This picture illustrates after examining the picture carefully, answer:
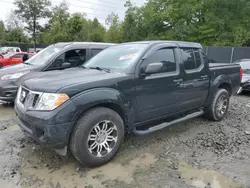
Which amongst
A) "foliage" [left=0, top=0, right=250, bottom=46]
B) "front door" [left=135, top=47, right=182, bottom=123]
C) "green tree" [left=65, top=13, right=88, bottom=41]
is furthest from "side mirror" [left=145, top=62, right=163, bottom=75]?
"green tree" [left=65, top=13, right=88, bottom=41]

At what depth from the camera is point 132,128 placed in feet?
11.1

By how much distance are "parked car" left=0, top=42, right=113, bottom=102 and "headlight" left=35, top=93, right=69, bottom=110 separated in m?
2.49

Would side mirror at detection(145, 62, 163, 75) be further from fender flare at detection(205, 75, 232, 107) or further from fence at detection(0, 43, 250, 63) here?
fence at detection(0, 43, 250, 63)

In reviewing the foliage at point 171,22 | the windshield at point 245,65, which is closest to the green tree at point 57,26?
the foliage at point 171,22

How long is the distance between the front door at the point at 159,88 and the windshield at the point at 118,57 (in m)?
0.23

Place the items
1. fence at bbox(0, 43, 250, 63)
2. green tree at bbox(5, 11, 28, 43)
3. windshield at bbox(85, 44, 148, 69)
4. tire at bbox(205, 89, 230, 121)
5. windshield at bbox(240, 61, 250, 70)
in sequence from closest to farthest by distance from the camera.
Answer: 1. windshield at bbox(85, 44, 148, 69)
2. tire at bbox(205, 89, 230, 121)
3. windshield at bbox(240, 61, 250, 70)
4. fence at bbox(0, 43, 250, 63)
5. green tree at bbox(5, 11, 28, 43)

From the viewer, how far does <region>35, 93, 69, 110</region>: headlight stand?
2619mm

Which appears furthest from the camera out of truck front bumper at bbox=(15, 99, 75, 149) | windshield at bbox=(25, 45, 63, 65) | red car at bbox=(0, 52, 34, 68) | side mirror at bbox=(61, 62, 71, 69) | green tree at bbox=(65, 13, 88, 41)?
green tree at bbox=(65, 13, 88, 41)

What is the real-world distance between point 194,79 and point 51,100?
2.67m

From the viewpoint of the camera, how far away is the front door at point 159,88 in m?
3.35

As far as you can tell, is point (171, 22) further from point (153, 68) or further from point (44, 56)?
point (153, 68)

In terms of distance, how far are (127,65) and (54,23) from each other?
1445 inches

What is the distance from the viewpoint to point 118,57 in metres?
3.73

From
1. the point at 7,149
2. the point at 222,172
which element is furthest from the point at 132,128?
the point at 7,149
